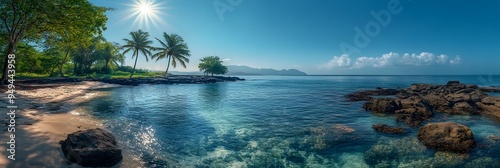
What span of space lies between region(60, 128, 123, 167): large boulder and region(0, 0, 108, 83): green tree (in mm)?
18722

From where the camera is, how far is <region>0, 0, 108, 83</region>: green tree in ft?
66.1

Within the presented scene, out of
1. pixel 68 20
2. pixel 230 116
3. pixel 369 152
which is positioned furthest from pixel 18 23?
pixel 369 152

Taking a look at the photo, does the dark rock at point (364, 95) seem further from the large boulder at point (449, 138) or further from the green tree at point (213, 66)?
the green tree at point (213, 66)

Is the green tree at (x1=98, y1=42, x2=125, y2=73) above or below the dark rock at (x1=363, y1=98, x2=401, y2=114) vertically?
above

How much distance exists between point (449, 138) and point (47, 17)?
104 ft

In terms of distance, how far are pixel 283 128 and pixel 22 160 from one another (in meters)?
11.4

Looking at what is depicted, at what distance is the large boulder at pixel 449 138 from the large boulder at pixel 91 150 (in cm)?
1323

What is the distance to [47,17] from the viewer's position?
71.2 feet

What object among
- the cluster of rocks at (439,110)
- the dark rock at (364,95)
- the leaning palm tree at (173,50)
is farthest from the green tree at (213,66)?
the cluster of rocks at (439,110)

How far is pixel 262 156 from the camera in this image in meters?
9.40

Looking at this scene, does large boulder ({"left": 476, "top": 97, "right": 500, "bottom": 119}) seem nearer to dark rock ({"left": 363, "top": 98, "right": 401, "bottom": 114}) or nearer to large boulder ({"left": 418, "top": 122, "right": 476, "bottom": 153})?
dark rock ({"left": 363, "top": 98, "right": 401, "bottom": 114})

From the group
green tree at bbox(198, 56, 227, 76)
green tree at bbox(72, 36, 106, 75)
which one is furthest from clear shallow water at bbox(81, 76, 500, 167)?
green tree at bbox(198, 56, 227, 76)

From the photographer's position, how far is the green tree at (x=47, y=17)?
20.1m

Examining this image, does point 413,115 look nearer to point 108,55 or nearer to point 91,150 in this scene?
point 91,150
